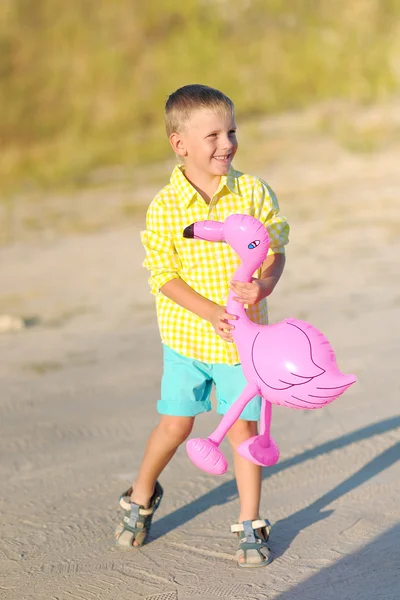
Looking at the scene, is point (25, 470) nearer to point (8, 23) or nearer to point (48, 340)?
point (48, 340)

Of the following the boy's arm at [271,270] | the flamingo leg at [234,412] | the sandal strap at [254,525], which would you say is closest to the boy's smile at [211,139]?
the boy's arm at [271,270]

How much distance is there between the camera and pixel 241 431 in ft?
9.71

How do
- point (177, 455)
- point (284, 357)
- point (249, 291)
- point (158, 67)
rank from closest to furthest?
point (284, 357), point (249, 291), point (177, 455), point (158, 67)

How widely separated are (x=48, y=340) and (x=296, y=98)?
6540 mm

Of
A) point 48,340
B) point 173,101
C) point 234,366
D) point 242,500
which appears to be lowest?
point 48,340

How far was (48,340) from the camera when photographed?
556cm

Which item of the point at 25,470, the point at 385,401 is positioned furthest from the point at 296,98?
the point at 25,470

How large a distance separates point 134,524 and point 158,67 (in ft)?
30.5

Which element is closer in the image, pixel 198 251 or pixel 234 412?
pixel 234 412

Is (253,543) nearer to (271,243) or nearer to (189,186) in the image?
(271,243)

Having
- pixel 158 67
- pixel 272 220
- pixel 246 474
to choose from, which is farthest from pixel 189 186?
pixel 158 67

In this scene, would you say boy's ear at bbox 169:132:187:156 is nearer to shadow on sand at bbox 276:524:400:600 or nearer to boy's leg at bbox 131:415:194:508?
boy's leg at bbox 131:415:194:508

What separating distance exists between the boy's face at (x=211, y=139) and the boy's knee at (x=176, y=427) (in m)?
0.72

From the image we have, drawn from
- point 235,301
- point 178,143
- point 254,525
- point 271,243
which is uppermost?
point 178,143
